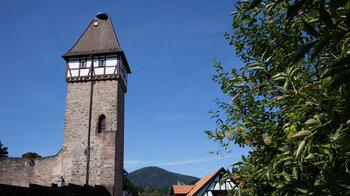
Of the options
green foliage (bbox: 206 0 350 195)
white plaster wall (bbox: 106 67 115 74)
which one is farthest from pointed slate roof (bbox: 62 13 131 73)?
→ green foliage (bbox: 206 0 350 195)

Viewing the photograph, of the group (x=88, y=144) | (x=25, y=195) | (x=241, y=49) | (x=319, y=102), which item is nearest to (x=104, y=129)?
(x=88, y=144)

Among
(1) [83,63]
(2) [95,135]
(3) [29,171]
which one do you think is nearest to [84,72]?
(1) [83,63]

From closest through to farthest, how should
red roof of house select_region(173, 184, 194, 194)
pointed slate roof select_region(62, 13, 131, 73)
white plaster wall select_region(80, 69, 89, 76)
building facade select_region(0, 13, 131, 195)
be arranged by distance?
1. building facade select_region(0, 13, 131, 195)
2. white plaster wall select_region(80, 69, 89, 76)
3. pointed slate roof select_region(62, 13, 131, 73)
4. red roof of house select_region(173, 184, 194, 194)

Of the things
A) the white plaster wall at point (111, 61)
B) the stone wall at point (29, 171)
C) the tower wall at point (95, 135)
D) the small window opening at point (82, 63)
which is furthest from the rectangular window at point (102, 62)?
the stone wall at point (29, 171)

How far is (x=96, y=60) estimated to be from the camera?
18.5 m

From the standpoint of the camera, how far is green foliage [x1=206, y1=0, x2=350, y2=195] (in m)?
1.54

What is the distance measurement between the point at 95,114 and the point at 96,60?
348 centimetres

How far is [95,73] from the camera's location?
18.1 meters

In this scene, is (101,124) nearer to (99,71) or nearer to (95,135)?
(95,135)

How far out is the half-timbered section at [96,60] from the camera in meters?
18.1

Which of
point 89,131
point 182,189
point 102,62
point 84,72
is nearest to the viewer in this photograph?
point 89,131

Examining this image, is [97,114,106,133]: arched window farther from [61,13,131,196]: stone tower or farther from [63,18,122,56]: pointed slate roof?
[63,18,122,56]: pointed slate roof

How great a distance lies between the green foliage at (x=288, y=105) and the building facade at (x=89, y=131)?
13.7m

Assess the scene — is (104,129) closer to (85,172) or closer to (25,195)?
(85,172)
